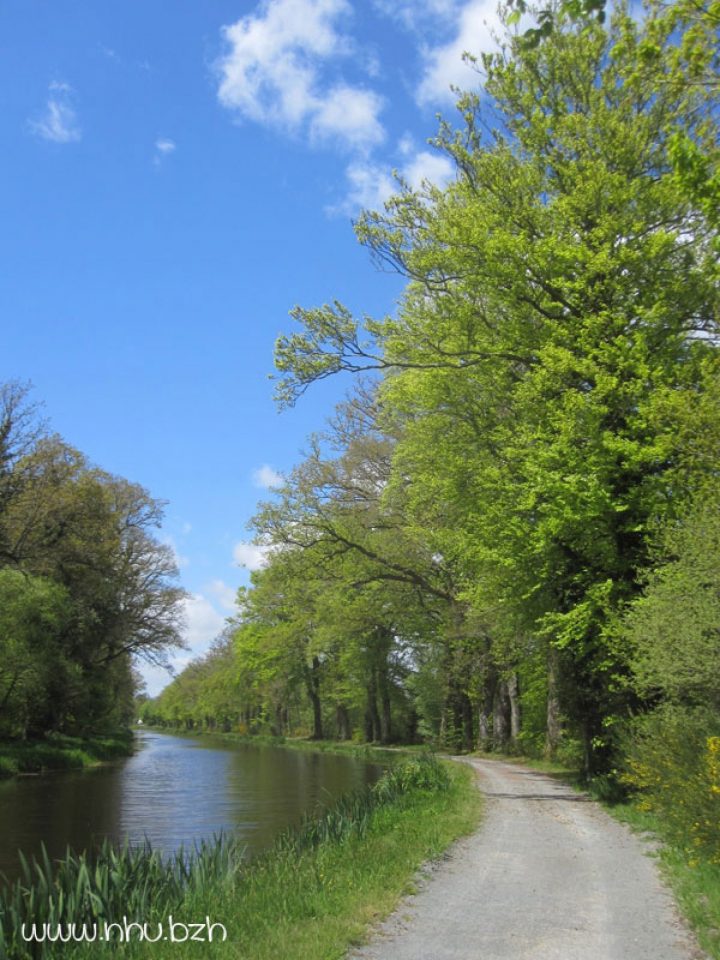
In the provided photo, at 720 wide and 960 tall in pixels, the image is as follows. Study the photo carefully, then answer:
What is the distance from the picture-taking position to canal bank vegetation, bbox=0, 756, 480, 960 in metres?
6.68

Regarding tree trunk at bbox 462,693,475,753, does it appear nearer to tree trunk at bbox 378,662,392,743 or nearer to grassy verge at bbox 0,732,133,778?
tree trunk at bbox 378,662,392,743

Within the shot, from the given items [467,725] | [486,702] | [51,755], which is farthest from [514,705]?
[51,755]

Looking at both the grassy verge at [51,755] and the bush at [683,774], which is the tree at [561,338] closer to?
the bush at [683,774]

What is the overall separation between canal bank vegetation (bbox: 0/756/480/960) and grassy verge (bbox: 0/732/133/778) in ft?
70.3

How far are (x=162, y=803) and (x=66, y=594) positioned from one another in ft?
49.6

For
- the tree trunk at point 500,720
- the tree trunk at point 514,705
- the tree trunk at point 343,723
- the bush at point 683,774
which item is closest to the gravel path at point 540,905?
the bush at point 683,774

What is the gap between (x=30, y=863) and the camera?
13.4m

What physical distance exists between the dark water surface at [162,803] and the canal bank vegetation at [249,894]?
4.47 metres

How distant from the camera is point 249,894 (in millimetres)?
8266

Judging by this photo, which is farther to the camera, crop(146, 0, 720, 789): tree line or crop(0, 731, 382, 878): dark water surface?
crop(0, 731, 382, 878): dark water surface

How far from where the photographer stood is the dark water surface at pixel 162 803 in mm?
16203

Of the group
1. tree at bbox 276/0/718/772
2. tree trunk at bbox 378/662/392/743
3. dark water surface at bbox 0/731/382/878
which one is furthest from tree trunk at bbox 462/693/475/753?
tree at bbox 276/0/718/772

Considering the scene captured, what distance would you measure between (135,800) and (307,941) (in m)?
19.4

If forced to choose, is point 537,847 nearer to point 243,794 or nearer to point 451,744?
point 243,794
